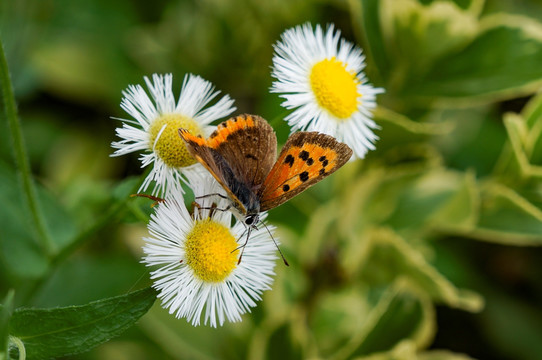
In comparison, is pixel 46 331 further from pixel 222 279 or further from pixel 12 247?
pixel 12 247

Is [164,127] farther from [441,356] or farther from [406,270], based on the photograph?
[441,356]

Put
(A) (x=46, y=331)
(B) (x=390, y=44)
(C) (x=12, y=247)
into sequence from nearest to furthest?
(A) (x=46, y=331) < (C) (x=12, y=247) < (B) (x=390, y=44)

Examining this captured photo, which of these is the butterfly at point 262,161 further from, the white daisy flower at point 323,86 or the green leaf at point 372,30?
the green leaf at point 372,30

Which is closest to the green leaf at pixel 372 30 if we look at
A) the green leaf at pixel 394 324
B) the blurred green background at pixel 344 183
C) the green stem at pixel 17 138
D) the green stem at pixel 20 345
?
the blurred green background at pixel 344 183

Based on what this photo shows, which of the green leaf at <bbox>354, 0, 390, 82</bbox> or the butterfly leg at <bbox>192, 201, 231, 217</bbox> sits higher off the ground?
the green leaf at <bbox>354, 0, 390, 82</bbox>

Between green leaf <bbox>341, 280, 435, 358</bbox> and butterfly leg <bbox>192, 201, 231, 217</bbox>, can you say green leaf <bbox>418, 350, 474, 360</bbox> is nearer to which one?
green leaf <bbox>341, 280, 435, 358</bbox>

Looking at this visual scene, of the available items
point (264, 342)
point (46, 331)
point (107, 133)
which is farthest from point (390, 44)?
point (46, 331)

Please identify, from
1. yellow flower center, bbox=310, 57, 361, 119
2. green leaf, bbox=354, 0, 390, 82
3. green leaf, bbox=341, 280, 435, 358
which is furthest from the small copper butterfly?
green leaf, bbox=354, 0, 390, 82
